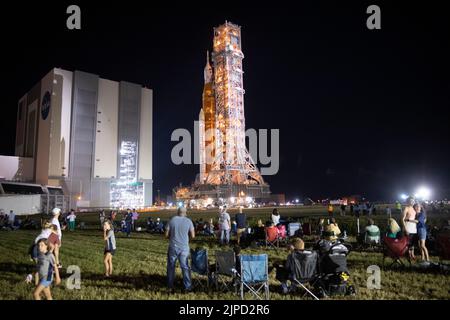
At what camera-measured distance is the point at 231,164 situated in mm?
86500

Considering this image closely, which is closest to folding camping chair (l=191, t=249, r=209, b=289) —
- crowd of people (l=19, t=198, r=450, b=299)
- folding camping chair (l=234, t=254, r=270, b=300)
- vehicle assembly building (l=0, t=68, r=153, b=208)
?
crowd of people (l=19, t=198, r=450, b=299)

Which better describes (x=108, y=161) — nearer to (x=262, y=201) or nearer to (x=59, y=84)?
(x=59, y=84)

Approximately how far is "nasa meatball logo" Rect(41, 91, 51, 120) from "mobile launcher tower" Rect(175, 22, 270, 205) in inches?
1421

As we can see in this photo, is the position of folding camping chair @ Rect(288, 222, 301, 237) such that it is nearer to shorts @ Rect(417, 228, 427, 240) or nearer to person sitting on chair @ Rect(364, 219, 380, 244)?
person sitting on chair @ Rect(364, 219, 380, 244)

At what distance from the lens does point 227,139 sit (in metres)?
88.1

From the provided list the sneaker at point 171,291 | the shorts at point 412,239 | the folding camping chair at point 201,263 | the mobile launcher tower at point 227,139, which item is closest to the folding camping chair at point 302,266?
the folding camping chair at point 201,263

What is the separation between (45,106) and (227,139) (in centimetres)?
4168

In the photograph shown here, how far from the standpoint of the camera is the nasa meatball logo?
74.2m

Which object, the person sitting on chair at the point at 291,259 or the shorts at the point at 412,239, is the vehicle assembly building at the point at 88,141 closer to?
the shorts at the point at 412,239

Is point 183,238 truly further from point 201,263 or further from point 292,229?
point 292,229

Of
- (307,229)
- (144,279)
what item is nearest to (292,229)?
(307,229)

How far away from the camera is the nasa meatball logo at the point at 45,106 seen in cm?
7415

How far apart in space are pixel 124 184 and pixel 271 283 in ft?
233
